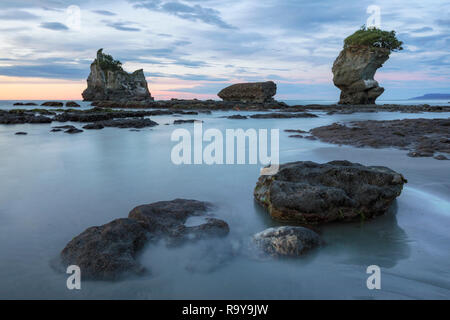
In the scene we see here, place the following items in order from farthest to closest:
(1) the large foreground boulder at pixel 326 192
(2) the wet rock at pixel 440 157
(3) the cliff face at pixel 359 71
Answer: (3) the cliff face at pixel 359 71
(2) the wet rock at pixel 440 157
(1) the large foreground boulder at pixel 326 192

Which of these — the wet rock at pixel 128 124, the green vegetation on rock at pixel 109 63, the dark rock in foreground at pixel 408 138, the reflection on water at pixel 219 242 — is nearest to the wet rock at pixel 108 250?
the reflection on water at pixel 219 242

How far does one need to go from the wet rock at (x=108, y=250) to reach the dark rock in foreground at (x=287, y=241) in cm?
119

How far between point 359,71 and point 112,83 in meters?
53.8

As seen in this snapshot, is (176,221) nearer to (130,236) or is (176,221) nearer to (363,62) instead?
(130,236)

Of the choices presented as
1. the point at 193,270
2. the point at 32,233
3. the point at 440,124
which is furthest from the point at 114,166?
the point at 440,124

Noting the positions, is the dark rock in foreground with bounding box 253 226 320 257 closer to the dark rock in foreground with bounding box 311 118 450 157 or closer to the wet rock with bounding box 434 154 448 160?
the wet rock with bounding box 434 154 448 160

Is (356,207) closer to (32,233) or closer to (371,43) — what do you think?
(32,233)

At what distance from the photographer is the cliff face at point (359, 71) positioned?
152 ft

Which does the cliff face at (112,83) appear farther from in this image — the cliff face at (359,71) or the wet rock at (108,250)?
the wet rock at (108,250)

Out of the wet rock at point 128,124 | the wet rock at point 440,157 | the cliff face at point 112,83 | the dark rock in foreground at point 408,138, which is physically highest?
the cliff face at point 112,83

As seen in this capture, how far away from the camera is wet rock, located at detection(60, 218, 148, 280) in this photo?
8.36ft

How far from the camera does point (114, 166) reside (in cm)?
723

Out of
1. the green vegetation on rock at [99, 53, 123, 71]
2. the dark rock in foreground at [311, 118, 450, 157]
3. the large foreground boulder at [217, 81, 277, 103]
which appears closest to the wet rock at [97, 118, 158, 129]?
the dark rock in foreground at [311, 118, 450, 157]

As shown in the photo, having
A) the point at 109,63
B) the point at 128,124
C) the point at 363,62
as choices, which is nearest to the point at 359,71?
the point at 363,62
